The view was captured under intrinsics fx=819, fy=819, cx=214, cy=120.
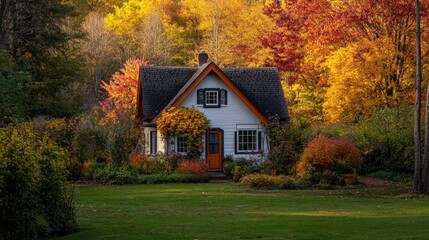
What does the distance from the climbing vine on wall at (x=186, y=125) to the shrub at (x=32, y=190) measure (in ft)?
74.4

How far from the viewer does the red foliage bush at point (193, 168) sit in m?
39.1

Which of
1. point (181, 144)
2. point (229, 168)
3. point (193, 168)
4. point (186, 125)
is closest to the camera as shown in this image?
point (193, 168)

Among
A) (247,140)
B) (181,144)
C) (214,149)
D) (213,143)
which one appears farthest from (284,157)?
(181,144)

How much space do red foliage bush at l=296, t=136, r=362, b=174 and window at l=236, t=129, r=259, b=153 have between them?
8576 mm

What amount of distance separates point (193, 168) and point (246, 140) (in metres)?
6.24

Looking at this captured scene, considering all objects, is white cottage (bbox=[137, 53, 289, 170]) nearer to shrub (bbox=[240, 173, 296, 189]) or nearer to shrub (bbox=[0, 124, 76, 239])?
shrub (bbox=[240, 173, 296, 189])

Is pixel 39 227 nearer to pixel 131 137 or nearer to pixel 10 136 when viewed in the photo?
pixel 10 136

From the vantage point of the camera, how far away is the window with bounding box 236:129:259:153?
4459 centimetres

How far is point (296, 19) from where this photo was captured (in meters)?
55.9

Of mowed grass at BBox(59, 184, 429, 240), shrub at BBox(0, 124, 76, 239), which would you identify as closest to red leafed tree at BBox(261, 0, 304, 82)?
mowed grass at BBox(59, 184, 429, 240)

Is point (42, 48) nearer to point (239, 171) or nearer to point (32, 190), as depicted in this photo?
point (239, 171)

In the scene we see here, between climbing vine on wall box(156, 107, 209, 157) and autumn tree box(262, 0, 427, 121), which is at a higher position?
autumn tree box(262, 0, 427, 121)

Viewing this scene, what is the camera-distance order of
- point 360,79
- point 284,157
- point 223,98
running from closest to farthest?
point 284,157
point 360,79
point 223,98

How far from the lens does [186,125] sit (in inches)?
1667
